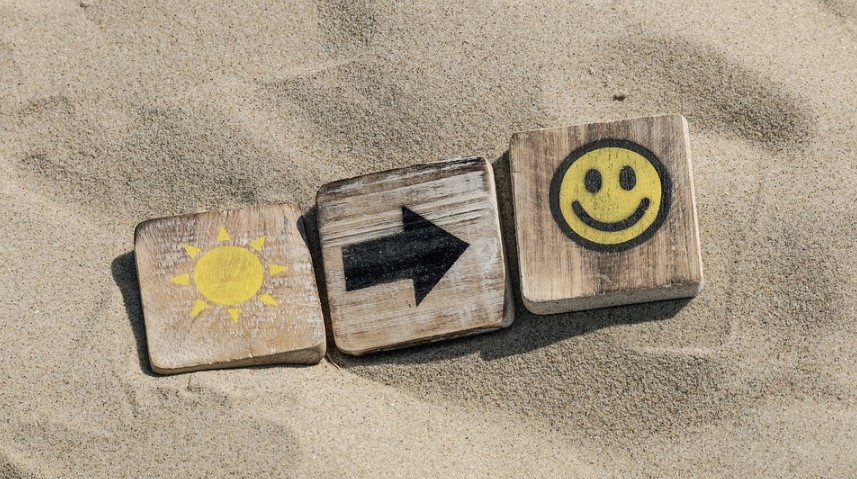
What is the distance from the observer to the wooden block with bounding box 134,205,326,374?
229cm

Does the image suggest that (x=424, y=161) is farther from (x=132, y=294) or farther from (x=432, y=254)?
(x=132, y=294)

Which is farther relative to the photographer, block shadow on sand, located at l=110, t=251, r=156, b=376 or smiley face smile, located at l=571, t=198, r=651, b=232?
block shadow on sand, located at l=110, t=251, r=156, b=376

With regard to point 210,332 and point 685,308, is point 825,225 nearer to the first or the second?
point 685,308

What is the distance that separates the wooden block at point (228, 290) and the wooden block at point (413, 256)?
0.08 meters

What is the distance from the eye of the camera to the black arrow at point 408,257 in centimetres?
229

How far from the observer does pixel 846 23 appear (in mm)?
2492

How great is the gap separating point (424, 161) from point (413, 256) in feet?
0.98

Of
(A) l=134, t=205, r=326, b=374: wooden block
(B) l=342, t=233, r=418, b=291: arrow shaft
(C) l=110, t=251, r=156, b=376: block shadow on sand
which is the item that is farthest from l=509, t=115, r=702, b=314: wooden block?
(C) l=110, t=251, r=156, b=376: block shadow on sand

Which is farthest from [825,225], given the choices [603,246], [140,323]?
[140,323]

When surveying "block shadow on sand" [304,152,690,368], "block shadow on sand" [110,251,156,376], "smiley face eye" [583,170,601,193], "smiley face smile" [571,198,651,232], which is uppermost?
"smiley face eye" [583,170,601,193]

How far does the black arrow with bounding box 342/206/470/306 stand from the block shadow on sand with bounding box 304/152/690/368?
159 millimetres

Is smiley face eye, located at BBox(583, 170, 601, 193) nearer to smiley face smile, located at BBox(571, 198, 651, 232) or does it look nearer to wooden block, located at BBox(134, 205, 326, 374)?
smiley face smile, located at BBox(571, 198, 651, 232)

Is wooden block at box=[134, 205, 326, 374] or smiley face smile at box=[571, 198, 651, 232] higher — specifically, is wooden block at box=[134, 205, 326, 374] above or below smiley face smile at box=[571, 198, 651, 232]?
below

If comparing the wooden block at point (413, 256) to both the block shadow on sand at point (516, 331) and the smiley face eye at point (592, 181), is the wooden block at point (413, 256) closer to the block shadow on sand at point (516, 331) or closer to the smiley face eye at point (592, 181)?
the block shadow on sand at point (516, 331)
